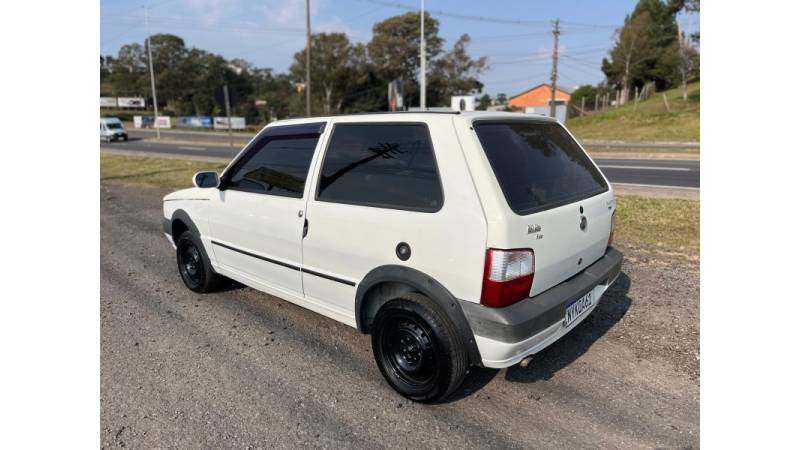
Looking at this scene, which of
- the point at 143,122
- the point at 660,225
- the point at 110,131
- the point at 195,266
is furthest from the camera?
the point at 143,122

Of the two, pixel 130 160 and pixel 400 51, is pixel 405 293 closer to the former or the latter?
pixel 130 160

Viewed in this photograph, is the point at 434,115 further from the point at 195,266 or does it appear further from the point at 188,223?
the point at 195,266

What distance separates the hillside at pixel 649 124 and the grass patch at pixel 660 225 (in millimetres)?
19406

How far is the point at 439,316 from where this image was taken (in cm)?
263

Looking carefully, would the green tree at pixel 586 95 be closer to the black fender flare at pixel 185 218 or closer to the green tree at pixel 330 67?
the green tree at pixel 330 67

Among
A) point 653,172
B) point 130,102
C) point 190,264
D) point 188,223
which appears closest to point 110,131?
point 653,172

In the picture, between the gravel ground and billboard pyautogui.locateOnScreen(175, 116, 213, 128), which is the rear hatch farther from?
billboard pyautogui.locateOnScreen(175, 116, 213, 128)

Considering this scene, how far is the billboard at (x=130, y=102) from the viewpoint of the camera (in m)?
85.0

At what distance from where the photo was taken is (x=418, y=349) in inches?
111

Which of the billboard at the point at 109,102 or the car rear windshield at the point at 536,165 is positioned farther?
the billboard at the point at 109,102

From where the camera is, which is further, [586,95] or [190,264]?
[586,95]

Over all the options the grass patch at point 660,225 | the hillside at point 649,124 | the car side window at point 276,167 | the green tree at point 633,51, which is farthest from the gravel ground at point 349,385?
the green tree at point 633,51

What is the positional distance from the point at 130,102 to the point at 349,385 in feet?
322

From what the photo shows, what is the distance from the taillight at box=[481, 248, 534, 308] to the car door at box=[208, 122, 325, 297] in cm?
146
